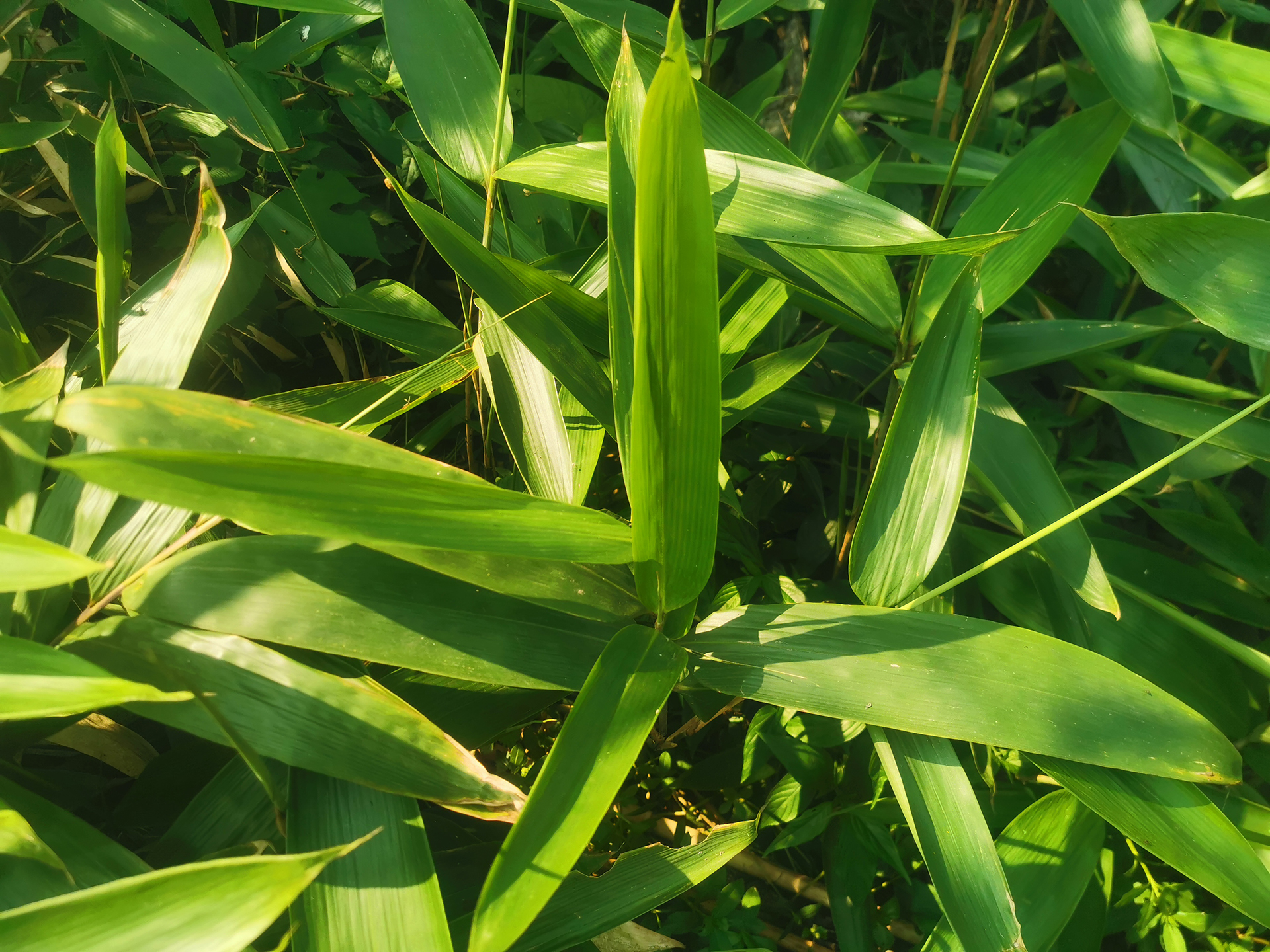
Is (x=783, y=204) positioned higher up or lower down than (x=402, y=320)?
higher up

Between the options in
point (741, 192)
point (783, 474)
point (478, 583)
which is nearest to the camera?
point (478, 583)

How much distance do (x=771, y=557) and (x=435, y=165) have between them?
48 cm

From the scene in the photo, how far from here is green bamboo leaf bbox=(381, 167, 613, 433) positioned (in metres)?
0.47

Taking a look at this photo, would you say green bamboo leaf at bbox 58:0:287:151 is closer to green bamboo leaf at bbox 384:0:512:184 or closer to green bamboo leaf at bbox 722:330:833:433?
green bamboo leaf at bbox 384:0:512:184

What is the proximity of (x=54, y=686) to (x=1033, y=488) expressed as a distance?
58 cm

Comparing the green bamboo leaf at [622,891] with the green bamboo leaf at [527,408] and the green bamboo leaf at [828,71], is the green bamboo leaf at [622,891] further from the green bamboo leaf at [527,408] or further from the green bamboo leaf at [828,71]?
the green bamboo leaf at [828,71]

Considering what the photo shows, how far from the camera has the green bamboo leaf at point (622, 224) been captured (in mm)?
397

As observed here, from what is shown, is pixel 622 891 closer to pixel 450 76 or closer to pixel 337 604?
pixel 337 604

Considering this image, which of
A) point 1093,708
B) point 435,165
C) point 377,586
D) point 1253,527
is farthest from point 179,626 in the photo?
point 1253,527

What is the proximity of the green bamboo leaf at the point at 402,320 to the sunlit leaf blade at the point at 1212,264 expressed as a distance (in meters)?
0.46

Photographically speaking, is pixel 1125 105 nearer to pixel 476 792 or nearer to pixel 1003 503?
pixel 1003 503

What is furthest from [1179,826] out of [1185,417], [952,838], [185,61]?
[185,61]

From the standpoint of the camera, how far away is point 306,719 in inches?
14.9

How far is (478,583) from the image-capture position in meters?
0.37
